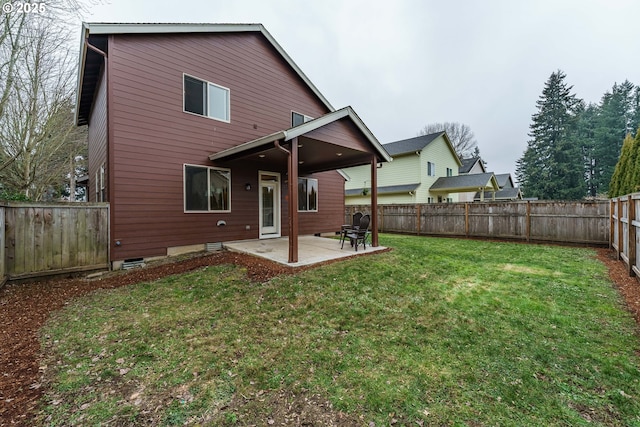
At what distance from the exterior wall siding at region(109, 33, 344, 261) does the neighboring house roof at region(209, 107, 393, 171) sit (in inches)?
44.0

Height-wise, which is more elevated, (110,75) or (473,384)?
(110,75)

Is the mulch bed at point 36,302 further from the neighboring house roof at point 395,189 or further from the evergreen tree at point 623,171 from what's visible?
the neighboring house roof at point 395,189

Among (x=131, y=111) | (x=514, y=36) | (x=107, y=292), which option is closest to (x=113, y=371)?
(x=107, y=292)

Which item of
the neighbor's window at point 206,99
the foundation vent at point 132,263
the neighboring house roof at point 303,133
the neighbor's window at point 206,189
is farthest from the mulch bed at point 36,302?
the neighbor's window at point 206,99

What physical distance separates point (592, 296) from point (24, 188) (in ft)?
62.7

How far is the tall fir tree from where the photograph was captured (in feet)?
89.9

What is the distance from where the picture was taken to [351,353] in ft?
9.31

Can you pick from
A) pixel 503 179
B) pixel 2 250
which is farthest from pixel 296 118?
pixel 503 179

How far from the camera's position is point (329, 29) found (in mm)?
16234

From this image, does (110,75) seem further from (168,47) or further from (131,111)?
(168,47)

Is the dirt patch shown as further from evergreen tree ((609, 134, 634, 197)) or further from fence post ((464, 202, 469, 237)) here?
evergreen tree ((609, 134, 634, 197))

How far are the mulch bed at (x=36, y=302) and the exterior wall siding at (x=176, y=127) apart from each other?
1.06m

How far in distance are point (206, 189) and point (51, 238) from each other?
346 centimetres

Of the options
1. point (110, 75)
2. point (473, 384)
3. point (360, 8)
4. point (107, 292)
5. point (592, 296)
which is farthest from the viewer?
point (360, 8)
